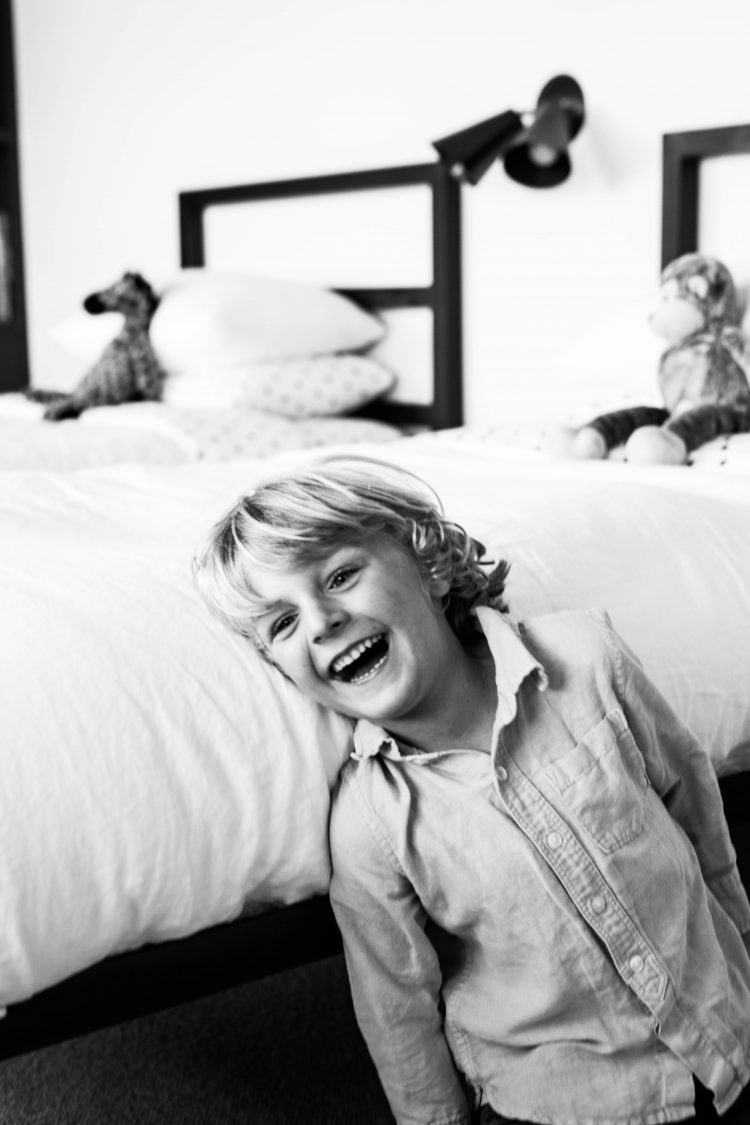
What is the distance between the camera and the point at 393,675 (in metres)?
1.03

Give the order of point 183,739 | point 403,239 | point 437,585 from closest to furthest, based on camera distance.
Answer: point 183,739, point 437,585, point 403,239

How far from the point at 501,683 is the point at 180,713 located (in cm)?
25

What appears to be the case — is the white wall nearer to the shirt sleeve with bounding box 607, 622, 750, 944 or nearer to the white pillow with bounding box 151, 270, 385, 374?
the white pillow with bounding box 151, 270, 385, 374

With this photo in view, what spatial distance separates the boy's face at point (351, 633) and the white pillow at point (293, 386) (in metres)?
1.75

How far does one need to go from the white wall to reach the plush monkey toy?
0.32m

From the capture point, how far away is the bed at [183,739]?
3.05 ft

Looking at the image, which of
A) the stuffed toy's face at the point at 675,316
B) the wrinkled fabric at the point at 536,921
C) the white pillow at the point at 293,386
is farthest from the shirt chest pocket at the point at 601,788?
the white pillow at the point at 293,386

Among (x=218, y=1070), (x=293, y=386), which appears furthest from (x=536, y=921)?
(x=293, y=386)

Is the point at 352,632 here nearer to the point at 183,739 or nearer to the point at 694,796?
the point at 183,739

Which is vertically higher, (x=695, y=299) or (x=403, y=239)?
(x=403, y=239)

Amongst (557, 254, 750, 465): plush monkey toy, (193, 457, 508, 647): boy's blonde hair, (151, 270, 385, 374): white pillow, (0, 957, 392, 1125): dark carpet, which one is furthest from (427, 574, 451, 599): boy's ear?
(151, 270, 385, 374): white pillow

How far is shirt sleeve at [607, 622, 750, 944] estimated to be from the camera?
1127mm

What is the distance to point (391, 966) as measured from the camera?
1046 mm

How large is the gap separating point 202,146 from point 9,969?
294cm
